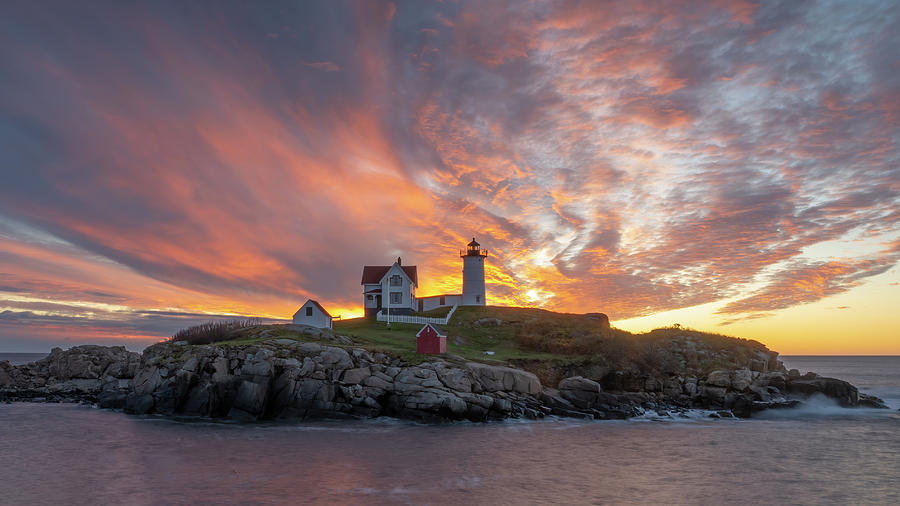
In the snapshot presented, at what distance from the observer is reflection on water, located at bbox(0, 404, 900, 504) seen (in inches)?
806

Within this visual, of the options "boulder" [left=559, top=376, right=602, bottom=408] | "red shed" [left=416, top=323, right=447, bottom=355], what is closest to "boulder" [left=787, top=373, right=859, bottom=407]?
"boulder" [left=559, top=376, right=602, bottom=408]

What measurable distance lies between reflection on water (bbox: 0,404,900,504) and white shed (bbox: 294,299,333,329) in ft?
75.3

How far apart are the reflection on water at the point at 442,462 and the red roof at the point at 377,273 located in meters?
37.4

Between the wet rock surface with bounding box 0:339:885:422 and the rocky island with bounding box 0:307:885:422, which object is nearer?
the wet rock surface with bounding box 0:339:885:422

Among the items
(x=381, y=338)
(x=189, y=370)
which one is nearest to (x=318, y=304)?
(x=381, y=338)

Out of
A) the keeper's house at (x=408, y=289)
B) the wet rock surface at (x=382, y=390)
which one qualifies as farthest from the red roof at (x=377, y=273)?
the wet rock surface at (x=382, y=390)

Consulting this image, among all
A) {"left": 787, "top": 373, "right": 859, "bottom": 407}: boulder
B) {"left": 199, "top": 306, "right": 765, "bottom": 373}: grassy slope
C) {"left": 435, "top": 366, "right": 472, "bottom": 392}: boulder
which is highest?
{"left": 199, "top": 306, "right": 765, "bottom": 373}: grassy slope

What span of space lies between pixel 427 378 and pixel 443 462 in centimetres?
1301

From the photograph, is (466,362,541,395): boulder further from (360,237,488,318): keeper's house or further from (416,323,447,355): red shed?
(360,237,488,318): keeper's house

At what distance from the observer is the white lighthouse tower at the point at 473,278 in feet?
255

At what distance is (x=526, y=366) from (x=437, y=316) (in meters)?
23.0

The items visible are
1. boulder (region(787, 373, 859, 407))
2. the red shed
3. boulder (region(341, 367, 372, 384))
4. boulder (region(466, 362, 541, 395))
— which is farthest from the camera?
boulder (region(787, 373, 859, 407))

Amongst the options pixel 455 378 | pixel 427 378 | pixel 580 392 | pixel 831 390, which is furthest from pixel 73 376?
pixel 831 390

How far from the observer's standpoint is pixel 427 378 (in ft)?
124
